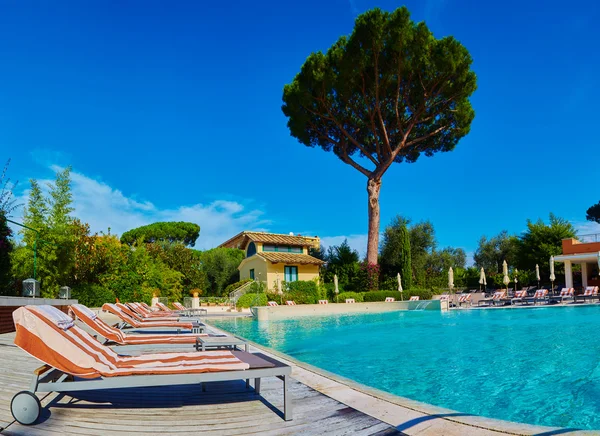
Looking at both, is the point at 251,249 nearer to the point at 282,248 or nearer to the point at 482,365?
the point at 282,248

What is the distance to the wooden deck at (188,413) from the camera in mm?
2891

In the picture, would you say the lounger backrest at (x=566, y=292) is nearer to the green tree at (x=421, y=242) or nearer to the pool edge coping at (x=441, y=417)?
the green tree at (x=421, y=242)

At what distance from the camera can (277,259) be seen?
30016 mm

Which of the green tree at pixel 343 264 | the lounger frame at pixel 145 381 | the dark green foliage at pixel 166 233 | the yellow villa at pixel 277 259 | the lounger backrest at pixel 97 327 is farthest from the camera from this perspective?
the dark green foliage at pixel 166 233

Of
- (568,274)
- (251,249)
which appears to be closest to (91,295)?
(251,249)

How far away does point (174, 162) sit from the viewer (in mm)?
29000

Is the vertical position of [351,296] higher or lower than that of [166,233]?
lower

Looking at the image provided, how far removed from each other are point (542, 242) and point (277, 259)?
18.7 m

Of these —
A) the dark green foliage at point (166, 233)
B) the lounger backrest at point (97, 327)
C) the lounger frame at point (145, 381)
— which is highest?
the dark green foliage at point (166, 233)

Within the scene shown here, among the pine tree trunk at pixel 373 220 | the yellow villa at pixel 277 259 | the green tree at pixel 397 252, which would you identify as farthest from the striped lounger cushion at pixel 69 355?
the green tree at pixel 397 252

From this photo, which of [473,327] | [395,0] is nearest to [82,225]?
[473,327]

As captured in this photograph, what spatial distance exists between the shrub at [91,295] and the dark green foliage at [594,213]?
4850 centimetres

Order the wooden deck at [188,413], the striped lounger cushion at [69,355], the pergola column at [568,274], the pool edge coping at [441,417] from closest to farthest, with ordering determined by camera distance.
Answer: the pool edge coping at [441,417] → the wooden deck at [188,413] → the striped lounger cushion at [69,355] → the pergola column at [568,274]

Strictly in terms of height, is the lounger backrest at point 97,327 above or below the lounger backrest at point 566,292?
above
